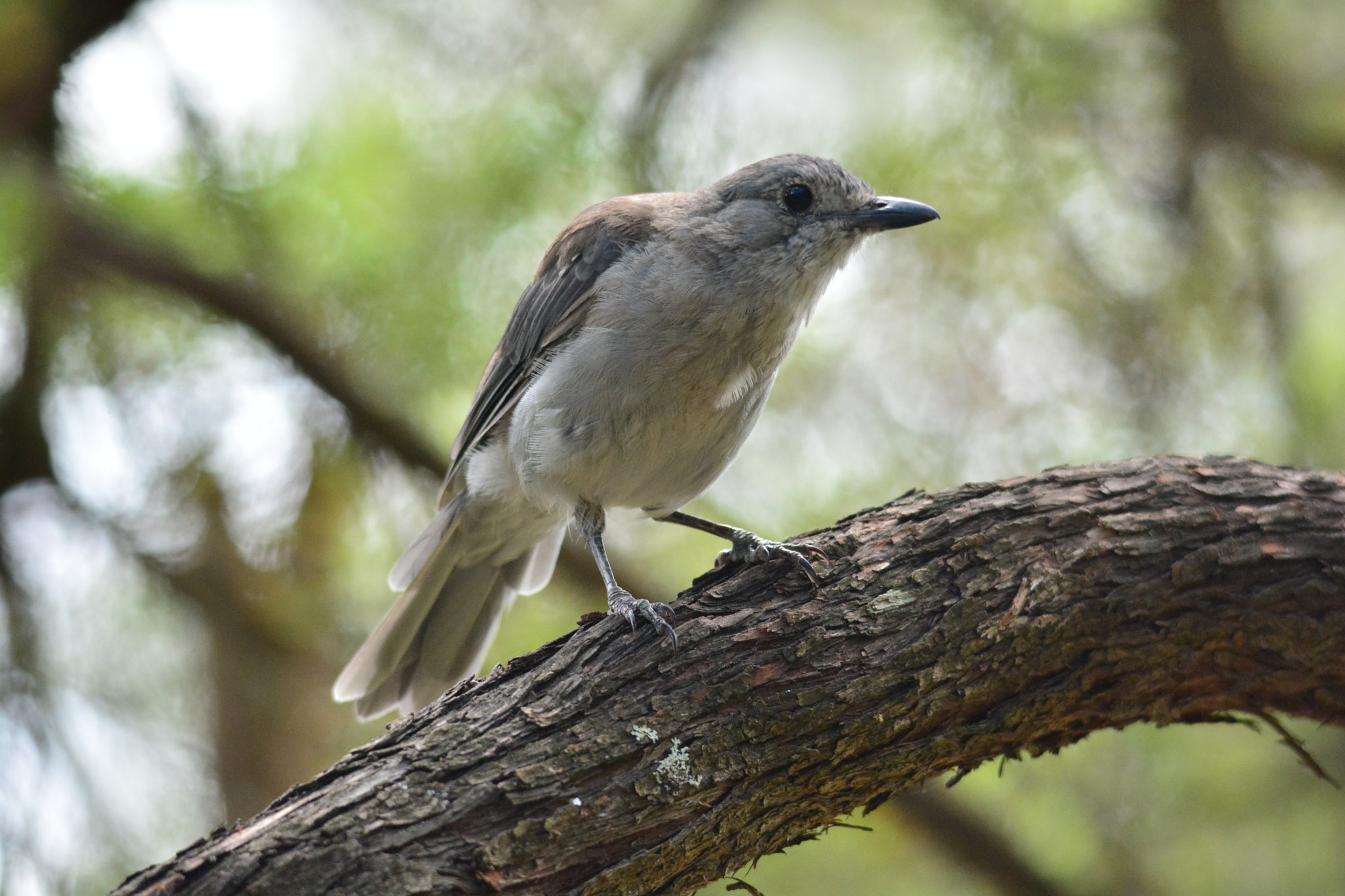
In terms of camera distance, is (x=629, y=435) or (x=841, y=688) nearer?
(x=841, y=688)

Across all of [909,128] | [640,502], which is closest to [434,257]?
[640,502]

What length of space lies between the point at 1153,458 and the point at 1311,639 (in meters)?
0.72

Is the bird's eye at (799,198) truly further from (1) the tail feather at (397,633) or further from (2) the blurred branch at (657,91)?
(1) the tail feather at (397,633)

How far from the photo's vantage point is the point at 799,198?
3.66 m

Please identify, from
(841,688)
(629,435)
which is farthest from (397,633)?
(841,688)

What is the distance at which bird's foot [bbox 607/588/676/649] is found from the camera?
281cm

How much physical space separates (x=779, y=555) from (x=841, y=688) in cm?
46

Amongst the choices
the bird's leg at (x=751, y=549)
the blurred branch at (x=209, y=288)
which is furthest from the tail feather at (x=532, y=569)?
the blurred branch at (x=209, y=288)

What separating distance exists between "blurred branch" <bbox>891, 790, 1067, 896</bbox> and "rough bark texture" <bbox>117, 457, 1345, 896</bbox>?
123 centimetres

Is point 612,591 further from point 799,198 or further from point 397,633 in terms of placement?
point 799,198

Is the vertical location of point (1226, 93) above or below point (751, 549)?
above

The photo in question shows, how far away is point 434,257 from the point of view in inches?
182

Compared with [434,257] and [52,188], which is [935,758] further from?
[52,188]

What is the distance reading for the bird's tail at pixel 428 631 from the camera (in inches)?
155
